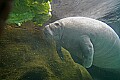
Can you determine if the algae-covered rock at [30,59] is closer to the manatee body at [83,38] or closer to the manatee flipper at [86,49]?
the manatee body at [83,38]

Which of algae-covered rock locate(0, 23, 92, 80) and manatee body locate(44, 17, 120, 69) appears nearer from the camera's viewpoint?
algae-covered rock locate(0, 23, 92, 80)

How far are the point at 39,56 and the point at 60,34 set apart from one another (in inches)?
25.5

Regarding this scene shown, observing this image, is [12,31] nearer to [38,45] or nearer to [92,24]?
[38,45]

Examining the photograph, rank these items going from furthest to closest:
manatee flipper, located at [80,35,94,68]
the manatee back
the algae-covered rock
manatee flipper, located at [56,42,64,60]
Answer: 1. manatee flipper, located at [56,42,64,60]
2. the manatee back
3. manatee flipper, located at [80,35,94,68]
4. the algae-covered rock

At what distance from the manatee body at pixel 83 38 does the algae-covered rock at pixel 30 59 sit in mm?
242

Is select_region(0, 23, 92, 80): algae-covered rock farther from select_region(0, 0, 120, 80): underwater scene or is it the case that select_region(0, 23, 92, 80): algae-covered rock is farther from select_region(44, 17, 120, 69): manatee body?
select_region(44, 17, 120, 69): manatee body

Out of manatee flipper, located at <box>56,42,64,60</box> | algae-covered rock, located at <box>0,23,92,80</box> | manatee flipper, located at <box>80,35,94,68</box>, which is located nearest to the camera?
algae-covered rock, located at <box>0,23,92,80</box>

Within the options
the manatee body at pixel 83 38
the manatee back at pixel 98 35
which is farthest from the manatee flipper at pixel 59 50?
the manatee back at pixel 98 35

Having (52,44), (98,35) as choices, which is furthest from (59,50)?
(98,35)

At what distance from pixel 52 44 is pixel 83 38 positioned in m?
0.77

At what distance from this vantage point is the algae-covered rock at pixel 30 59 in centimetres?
353

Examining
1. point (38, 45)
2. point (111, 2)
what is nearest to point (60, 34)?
point (38, 45)

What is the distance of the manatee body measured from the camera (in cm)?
388

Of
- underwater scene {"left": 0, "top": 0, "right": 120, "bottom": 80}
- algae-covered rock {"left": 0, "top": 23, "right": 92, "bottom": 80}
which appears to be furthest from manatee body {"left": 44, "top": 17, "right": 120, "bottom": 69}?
algae-covered rock {"left": 0, "top": 23, "right": 92, "bottom": 80}
